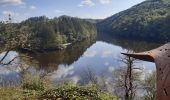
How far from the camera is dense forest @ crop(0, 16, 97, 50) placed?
27.9m

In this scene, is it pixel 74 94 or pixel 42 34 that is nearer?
pixel 74 94

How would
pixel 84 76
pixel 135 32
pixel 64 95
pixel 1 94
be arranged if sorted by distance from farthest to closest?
pixel 135 32
pixel 84 76
pixel 1 94
pixel 64 95

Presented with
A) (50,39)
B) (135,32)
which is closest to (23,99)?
(50,39)

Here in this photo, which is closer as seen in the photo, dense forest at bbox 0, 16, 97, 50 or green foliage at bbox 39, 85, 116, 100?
green foliage at bbox 39, 85, 116, 100

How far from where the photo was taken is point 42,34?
119438mm

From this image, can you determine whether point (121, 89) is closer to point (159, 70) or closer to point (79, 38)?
point (159, 70)

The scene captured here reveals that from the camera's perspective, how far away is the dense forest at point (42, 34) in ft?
91.5

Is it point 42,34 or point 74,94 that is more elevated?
point 42,34

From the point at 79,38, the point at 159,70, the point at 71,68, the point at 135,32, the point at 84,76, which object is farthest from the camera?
the point at 79,38

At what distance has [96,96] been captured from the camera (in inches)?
627

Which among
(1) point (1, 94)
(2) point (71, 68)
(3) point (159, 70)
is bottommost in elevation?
(2) point (71, 68)

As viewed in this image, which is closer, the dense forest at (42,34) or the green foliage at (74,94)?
the green foliage at (74,94)

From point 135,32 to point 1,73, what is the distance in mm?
87891

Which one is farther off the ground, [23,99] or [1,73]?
[23,99]
